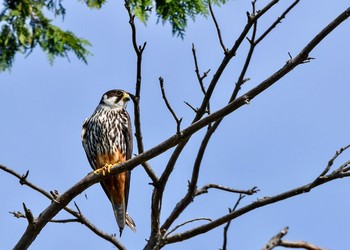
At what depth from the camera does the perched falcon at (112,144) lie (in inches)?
226

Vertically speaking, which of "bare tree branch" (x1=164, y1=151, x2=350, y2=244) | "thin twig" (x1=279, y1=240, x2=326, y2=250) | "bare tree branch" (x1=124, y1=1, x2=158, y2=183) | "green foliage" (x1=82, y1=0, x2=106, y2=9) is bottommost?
"thin twig" (x1=279, y1=240, x2=326, y2=250)

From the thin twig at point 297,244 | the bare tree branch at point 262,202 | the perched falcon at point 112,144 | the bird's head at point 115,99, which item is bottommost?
the thin twig at point 297,244

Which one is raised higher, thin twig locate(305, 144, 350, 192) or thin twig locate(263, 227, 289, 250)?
thin twig locate(305, 144, 350, 192)

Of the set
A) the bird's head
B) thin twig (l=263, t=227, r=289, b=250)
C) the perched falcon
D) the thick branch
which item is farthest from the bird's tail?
thin twig (l=263, t=227, r=289, b=250)

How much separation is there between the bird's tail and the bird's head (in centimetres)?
107

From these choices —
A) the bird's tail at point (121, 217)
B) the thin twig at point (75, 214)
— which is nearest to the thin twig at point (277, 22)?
the thin twig at point (75, 214)

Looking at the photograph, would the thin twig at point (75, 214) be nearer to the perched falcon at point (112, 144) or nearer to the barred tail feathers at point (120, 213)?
the barred tail feathers at point (120, 213)

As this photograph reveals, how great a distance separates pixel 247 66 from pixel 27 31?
3793mm

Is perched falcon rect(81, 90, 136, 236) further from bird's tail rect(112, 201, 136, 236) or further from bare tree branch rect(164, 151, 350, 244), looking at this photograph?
bare tree branch rect(164, 151, 350, 244)

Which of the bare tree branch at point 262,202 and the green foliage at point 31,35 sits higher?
the green foliage at point 31,35

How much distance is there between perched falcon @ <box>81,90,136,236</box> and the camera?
5.74 meters

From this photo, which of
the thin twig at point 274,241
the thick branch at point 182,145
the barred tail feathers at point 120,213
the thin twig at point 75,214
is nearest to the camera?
the thin twig at point 274,241

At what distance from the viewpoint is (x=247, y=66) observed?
3.75 m

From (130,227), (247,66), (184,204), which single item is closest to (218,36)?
(247,66)
